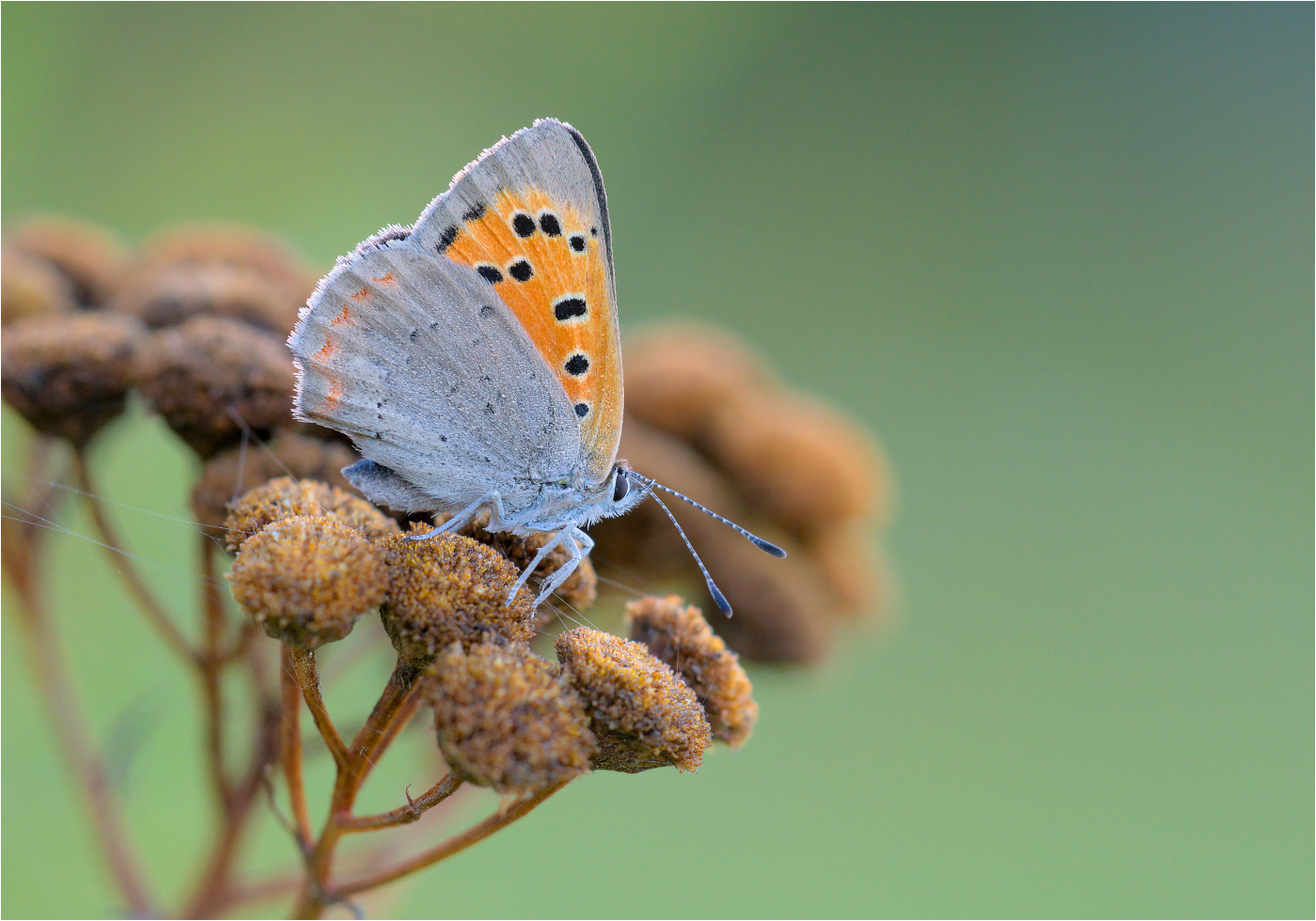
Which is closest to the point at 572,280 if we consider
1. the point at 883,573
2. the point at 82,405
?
the point at 82,405

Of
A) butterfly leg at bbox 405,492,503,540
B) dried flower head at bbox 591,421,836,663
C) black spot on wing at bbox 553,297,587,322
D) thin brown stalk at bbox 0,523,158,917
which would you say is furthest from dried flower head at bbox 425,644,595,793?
dried flower head at bbox 591,421,836,663

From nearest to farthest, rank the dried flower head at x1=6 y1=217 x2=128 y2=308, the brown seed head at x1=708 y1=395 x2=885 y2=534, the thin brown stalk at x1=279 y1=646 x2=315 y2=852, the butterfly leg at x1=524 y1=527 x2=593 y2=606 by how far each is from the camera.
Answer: the thin brown stalk at x1=279 y1=646 x2=315 y2=852 < the butterfly leg at x1=524 y1=527 x2=593 y2=606 < the dried flower head at x1=6 y1=217 x2=128 y2=308 < the brown seed head at x1=708 y1=395 x2=885 y2=534

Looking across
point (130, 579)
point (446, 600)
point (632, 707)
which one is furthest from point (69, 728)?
point (632, 707)

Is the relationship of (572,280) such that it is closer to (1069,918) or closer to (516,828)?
(516,828)

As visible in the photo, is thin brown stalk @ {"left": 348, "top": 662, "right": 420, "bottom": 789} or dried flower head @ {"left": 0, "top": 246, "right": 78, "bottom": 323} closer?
thin brown stalk @ {"left": 348, "top": 662, "right": 420, "bottom": 789}

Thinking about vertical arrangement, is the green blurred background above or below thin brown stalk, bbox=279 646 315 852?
above

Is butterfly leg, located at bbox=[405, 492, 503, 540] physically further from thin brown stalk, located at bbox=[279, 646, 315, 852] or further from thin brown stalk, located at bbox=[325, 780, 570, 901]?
thin brown stalk, located at bbox=[325, 780, 570, 901]

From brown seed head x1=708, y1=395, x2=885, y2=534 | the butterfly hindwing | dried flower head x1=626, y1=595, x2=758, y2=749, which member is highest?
brown seed head x1=708, y1=395, x2=885, y2=534

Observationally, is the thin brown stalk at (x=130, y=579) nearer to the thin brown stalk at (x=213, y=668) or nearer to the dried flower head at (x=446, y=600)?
the thin brown stalk at (x=213, y=668)
